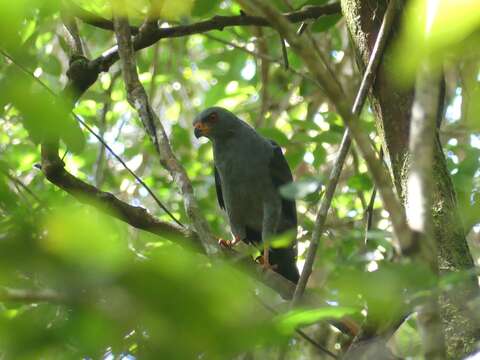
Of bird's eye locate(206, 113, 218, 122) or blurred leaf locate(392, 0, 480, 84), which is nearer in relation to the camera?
blurred leaf locate(392, 0, 480, 84)

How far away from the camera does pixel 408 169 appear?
3.47 m

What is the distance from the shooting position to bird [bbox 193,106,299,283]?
6.82m

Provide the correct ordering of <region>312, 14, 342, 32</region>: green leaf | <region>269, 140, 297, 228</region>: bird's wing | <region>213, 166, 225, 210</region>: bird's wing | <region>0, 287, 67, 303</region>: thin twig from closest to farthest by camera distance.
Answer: <region>0, 287, 67, 303</region>: thin twig < <region>312, 14, 342, 32</region>: green leaf < <region>269, 140, 297, 228</region>: bird's wing < <region>213, 166, 225, 210</region>: bird's wing

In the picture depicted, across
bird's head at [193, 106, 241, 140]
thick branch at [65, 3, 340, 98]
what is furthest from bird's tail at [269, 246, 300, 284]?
thick branch at [65, 3, 340, 98]

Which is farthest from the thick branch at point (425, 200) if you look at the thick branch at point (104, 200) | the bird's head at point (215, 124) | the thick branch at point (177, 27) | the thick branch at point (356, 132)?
the bird's head at point (215, 124)

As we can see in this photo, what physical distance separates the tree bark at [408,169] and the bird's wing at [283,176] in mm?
2981

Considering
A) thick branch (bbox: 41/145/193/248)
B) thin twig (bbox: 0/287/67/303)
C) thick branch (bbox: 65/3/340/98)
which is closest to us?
thin twig (bbox: 0/287/67/303)

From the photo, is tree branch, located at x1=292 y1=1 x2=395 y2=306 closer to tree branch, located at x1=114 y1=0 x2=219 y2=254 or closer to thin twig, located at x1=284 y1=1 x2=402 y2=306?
thin twig, located at x1=284 y1=1 x2=402 y2=306

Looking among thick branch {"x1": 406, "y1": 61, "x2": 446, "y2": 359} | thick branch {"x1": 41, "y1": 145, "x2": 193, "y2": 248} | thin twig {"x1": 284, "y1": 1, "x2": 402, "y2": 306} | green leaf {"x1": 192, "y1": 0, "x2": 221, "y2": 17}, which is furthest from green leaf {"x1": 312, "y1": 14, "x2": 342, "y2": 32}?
thick branch {"x1": 406, "y1": 61, "x2": 446, "y2": 359}

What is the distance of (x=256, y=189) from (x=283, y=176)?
31 cm

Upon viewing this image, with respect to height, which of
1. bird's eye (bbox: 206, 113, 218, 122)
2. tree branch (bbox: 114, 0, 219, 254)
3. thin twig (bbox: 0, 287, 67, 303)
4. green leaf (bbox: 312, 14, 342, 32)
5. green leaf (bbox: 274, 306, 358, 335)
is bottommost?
thin twig (bbox: 0, 287, 67, 303)

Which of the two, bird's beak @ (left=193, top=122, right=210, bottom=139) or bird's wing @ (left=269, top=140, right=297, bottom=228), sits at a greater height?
bird's beak @ (left=193, top=122, right=210, bottom=139)

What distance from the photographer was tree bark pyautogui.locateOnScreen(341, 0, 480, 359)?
3.04 m

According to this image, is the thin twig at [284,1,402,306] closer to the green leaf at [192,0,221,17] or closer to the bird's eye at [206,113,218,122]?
the green leaf at [192,0,221,17]
